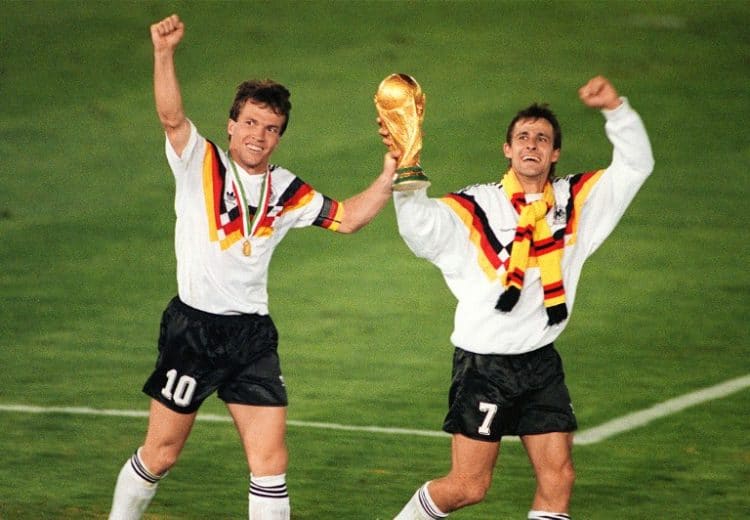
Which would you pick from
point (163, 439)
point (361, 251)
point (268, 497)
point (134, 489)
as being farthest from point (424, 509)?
→ point (361, 251)

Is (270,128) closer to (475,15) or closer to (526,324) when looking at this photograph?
(526,324)

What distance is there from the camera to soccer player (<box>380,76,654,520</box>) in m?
8.34

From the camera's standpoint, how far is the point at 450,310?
14.3 m

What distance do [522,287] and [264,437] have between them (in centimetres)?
140

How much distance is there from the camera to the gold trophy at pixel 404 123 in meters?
8.04

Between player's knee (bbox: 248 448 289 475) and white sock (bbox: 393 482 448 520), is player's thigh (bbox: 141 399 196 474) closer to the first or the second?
player's knee (bbox: 248 448 289 475)

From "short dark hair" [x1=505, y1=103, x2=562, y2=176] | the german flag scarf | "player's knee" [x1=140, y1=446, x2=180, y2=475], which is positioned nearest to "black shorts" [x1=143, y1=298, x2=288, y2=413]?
"player's knee" [x1=140, y1=446, x2=180, y2=475]

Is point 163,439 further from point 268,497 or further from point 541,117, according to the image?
point 541,117

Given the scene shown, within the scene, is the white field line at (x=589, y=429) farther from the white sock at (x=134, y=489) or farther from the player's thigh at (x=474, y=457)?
the player's thigh at (x=474, y=457)

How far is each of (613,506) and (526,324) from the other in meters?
2.03

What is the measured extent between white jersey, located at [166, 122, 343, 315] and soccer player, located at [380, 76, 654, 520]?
2.75ft

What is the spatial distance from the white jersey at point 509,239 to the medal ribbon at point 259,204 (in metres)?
0.83

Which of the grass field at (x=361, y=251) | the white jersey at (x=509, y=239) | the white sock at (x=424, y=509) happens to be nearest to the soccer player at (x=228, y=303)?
the white jersey at (x=509, y=239)

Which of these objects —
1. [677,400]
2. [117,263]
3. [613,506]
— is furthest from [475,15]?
[613,506]
